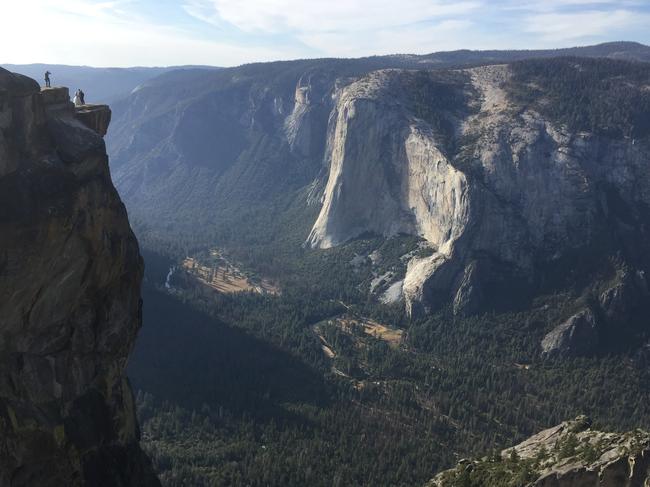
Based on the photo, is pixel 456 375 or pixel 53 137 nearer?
pixel 53 137

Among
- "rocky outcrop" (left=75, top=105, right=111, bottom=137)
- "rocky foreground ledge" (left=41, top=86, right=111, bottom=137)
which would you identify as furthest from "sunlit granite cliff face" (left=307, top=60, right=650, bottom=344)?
"rocky foreground ledge" (left=41, top=86, right=111, bottom=137)

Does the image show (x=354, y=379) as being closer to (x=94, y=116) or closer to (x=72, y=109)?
(x=94, y=116)

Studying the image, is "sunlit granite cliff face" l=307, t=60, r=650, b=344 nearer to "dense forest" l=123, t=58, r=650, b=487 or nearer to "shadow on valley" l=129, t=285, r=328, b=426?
"dense forest" l=123, t=58, r=650, b=487

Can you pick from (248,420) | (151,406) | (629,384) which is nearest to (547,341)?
(629,384)

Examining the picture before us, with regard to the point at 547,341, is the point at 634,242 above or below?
above

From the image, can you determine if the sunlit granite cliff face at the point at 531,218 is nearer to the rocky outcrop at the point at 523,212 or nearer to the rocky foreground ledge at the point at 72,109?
the rocky outcrop at the point at 523,212

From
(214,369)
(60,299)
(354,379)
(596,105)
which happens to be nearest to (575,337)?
(354,379)

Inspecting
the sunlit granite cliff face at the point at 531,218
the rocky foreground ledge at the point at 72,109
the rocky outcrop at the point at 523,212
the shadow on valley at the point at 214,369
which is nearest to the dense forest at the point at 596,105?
the sunlit granite cliff face at the point at 531,218

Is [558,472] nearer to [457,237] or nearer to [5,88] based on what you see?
[5,88]
